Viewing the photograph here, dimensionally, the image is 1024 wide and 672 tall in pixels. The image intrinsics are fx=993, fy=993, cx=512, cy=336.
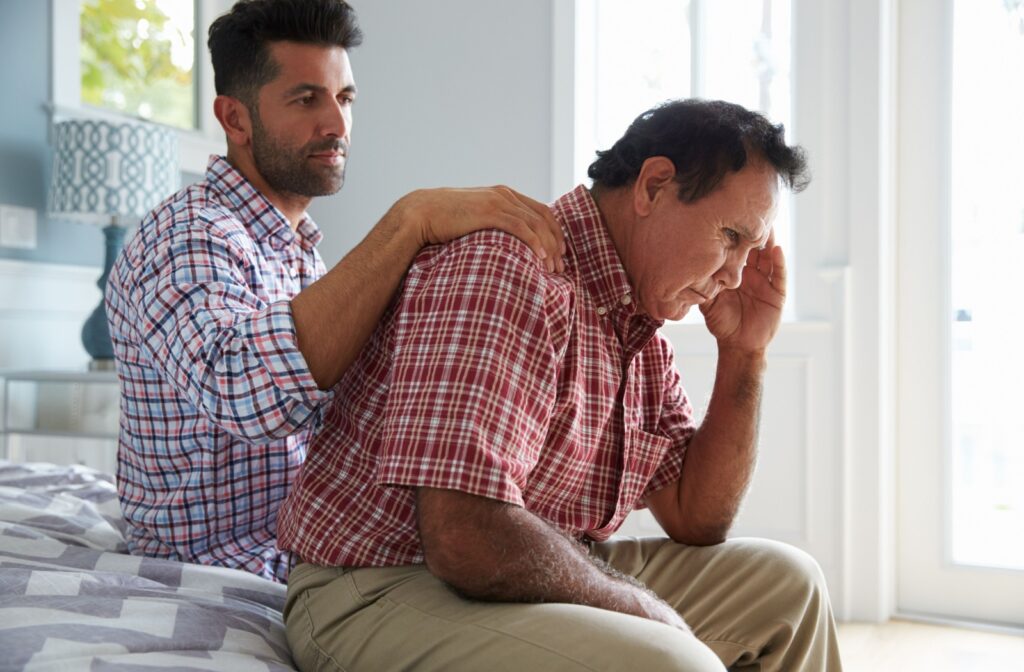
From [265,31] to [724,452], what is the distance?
3.25 ft

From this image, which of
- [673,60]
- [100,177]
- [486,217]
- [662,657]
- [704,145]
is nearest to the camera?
[662,657]

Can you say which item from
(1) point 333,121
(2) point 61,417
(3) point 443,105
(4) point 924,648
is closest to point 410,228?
(1) point 333,121

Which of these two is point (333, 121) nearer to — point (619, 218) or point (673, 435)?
point (619, 218)

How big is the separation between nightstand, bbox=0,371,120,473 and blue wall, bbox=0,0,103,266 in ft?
1.58

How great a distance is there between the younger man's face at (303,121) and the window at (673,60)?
164 cm

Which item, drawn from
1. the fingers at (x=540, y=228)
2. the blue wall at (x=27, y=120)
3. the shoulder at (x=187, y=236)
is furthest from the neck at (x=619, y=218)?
the blue wall at (x=27, y=120)

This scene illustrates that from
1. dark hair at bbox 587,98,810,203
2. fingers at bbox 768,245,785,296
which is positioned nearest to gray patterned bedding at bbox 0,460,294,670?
dark hair at bbox 587,98,810,203

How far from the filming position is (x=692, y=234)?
1231 millimetres

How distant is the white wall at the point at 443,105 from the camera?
3.31 metres

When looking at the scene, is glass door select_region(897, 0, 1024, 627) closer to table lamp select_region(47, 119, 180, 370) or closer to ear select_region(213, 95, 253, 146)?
ear select_region(213, 95, 253, 146)

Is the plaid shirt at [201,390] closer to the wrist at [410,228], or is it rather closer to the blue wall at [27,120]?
the wrist at [410,228]

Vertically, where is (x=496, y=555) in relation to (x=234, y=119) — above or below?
below

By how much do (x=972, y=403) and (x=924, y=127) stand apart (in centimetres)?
79

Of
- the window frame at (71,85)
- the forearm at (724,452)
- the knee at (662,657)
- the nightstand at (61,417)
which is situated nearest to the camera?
the knee at (662,657)
